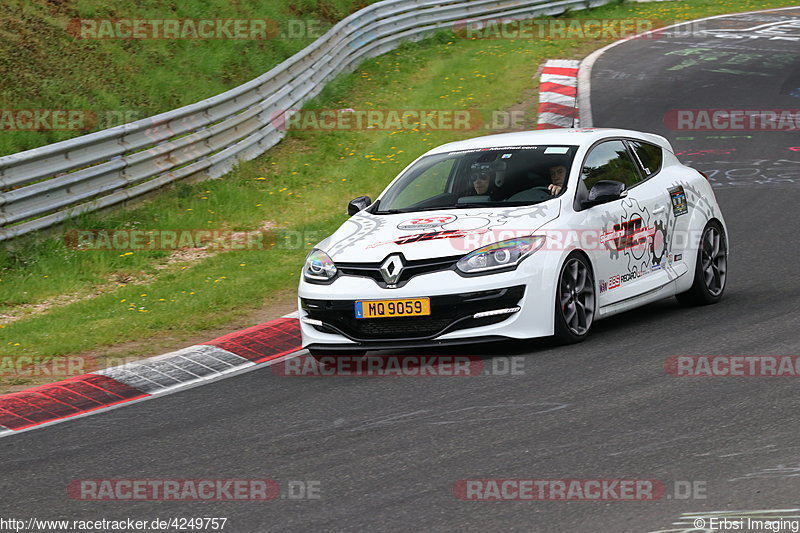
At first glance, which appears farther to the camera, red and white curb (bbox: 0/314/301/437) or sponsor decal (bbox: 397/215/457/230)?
sponsor decal (bbox: 397/215/457/230)

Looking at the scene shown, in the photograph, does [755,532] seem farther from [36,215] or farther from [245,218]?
[245,218]

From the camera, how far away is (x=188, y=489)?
581 centimetres

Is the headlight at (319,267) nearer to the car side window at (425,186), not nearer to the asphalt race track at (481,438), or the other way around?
the asphalt race track at (481,438)

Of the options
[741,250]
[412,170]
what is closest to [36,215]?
[412,170]

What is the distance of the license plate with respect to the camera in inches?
316

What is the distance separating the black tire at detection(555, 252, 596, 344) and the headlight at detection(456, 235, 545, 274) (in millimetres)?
305

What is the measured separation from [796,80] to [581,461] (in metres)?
18.2

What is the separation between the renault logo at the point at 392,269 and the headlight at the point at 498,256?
15.7 inches

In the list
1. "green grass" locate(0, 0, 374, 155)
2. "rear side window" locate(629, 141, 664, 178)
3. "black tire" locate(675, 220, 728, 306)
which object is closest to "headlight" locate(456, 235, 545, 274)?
"rear side window" locate(629, 141, 664, 178)
